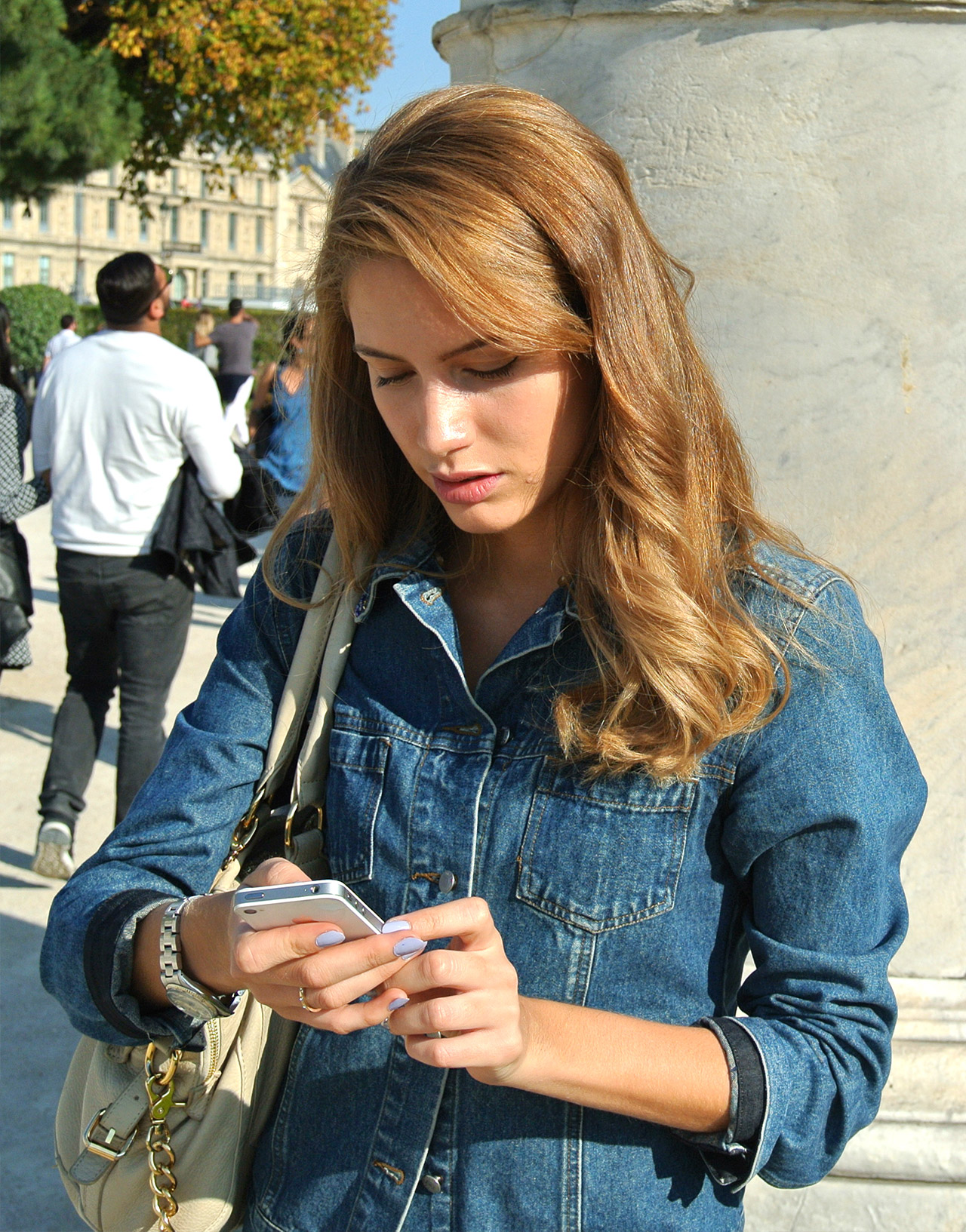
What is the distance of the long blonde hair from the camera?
4.05 ft

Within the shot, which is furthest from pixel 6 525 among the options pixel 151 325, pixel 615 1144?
pixel 615 1144

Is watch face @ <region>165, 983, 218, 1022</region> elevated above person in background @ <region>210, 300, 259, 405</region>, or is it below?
above

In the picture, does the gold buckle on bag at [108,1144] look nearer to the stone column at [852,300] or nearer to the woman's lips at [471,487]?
the woman's lips at [471,487]

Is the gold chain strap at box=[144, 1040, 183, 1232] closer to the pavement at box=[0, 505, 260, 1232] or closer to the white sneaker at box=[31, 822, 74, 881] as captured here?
the pavement at box=[0, 505, 260, 1232]

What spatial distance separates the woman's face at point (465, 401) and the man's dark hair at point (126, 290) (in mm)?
3040

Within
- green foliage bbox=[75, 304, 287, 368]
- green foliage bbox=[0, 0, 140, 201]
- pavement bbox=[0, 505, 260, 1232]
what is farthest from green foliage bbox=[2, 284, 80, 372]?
pavement bbox=[0, 505, 260, 1232]

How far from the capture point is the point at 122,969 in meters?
1.28

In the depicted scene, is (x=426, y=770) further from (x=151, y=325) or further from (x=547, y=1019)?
A: (x=151, y=325)

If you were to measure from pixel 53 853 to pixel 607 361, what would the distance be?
3.37 m

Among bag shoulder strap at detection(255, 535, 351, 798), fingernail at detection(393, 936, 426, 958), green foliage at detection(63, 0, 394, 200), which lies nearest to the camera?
fingernail at detection(393, 936, 426, 958)

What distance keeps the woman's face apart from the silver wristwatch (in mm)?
518

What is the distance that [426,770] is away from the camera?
132cm

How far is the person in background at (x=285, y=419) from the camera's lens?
6.42 ft

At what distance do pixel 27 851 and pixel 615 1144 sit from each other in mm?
3550
